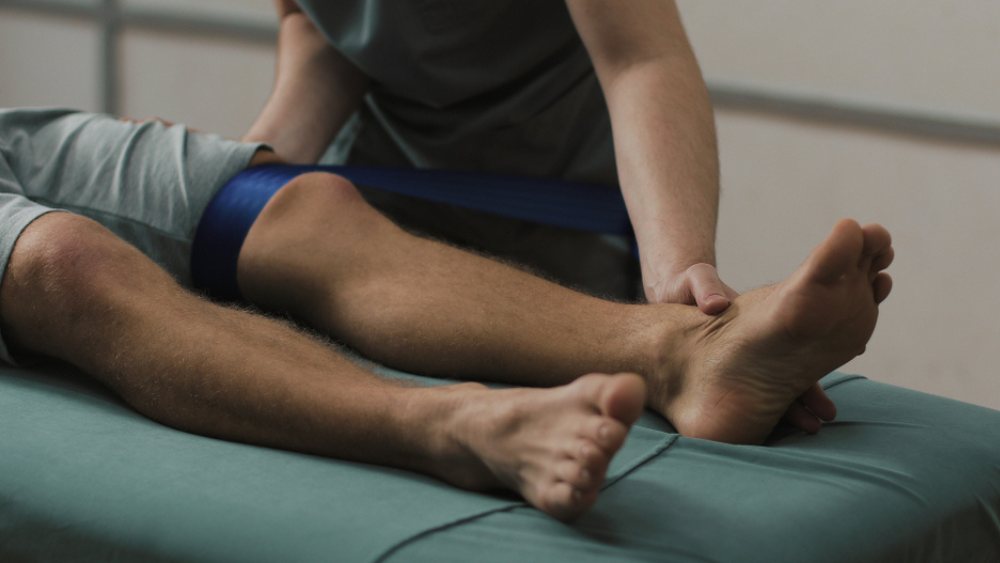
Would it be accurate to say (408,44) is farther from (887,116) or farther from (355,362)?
(887,116)

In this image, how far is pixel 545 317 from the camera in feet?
3.89

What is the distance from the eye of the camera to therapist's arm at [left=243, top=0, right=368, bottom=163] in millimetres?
1794

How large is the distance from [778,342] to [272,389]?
0.43m

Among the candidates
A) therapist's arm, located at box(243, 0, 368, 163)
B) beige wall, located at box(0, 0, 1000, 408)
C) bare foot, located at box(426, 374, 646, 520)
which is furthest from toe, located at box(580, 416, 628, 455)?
beige wall, located at box(0, 0, 1000, 408)

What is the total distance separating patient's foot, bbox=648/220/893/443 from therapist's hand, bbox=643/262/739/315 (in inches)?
0.5

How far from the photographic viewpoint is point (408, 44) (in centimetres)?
166

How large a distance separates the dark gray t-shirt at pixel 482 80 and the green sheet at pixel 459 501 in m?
0.71

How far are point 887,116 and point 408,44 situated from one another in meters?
1.36

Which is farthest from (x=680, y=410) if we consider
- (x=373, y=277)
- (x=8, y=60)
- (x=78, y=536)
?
(x=8, y=60)

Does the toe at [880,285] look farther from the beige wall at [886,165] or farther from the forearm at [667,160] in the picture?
the beige wall at [886,165]

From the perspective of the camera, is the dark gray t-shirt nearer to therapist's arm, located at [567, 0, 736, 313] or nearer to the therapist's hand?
therapist's arm, located at [567, 0, 736, 313]

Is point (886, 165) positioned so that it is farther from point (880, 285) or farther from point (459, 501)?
point (459, 501)

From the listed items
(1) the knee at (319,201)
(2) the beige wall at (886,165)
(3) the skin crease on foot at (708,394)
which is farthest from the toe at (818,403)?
(2) the beige wall at (886,165)

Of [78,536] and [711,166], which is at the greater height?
Answer: [711,166]
